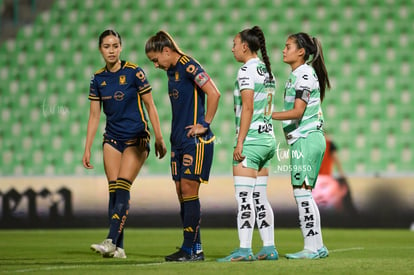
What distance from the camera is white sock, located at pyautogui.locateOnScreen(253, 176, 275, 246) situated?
6.20m

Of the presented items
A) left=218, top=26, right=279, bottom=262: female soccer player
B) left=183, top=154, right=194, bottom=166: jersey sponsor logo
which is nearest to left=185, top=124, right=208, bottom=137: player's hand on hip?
left=183, top=154, right=194, bottom=166: jersey sponsor logo

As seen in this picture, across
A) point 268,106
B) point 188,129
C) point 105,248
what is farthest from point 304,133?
point 105,248

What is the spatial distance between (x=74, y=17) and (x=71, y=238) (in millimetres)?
5453

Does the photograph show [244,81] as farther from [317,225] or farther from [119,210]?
[119,210]

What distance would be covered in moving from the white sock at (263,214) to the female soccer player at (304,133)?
0.25 metres

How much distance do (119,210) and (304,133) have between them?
1.63m

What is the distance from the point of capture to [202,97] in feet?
20.9

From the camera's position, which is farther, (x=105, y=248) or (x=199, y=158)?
(x=105, y=248)

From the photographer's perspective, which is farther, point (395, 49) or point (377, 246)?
point (395, 49)

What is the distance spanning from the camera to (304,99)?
249 inches

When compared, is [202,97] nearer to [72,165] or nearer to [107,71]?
[107,71]

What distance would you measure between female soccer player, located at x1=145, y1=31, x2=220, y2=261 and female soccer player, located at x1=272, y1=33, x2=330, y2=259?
551 mm

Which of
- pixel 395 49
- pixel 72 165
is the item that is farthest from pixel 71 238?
pixel 395 49

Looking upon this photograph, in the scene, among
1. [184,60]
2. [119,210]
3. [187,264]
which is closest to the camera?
[187,264]
